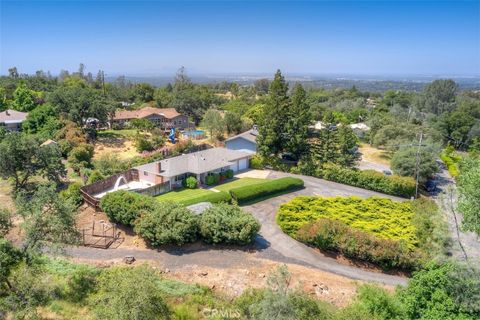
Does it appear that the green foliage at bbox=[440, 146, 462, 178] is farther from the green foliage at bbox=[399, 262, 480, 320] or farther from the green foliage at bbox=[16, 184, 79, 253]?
the green foliage at bbox=[16, 184, 79, 253]

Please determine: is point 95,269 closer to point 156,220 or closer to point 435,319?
point 156,220

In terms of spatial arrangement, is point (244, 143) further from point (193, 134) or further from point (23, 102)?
point (23, 102)

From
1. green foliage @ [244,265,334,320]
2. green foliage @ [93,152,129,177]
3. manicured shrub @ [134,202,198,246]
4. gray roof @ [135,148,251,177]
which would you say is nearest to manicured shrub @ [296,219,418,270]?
green foliage @ [244,265,334,320]

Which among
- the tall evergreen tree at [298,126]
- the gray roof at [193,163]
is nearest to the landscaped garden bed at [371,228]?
the gray roof at [193,163]

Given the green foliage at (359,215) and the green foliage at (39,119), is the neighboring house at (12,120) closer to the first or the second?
the green foliage at (39,119)

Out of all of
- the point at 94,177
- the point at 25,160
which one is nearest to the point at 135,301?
the point at 94,177

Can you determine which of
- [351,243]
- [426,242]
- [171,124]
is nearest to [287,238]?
[351,243]
